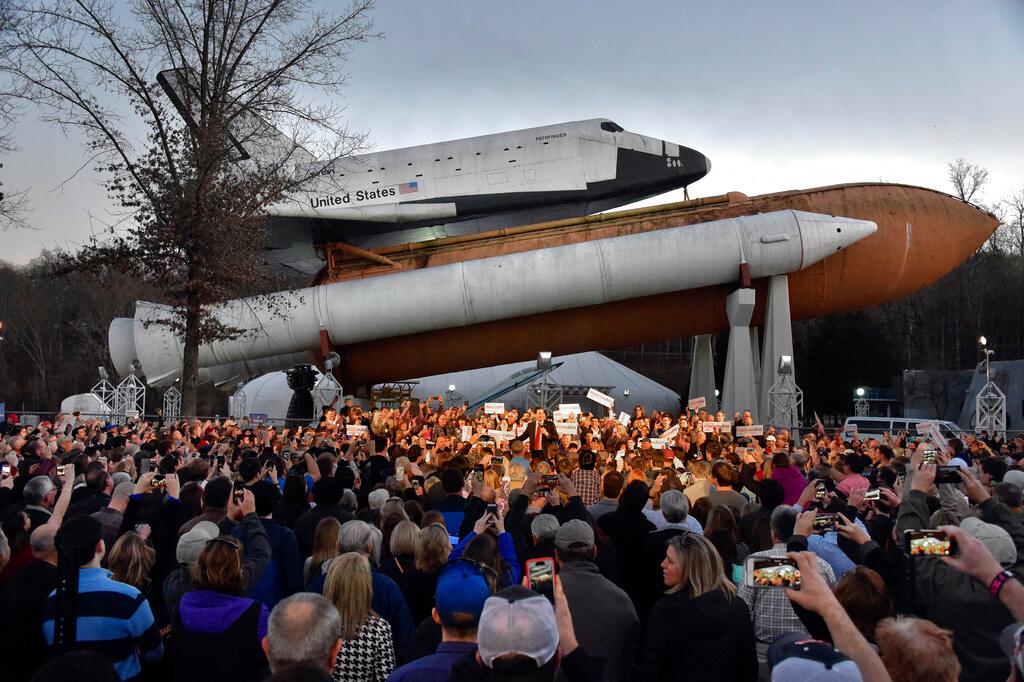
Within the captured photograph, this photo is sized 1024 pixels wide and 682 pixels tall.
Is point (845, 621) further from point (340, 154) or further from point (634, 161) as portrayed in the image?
point (634, 161)

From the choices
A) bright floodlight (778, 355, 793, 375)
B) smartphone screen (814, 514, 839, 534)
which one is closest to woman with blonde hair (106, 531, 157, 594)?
smartphone screen (814, 514, 839, 534)

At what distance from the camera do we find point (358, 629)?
4281 mm

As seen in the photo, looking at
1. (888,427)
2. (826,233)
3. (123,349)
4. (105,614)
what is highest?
(826,233)

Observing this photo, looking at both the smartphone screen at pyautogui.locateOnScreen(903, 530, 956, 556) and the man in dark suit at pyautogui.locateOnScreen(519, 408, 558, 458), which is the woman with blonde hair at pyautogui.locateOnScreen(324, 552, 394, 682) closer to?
the smartphone screen at pyautogui.locateOnScreen(903, 530, 956, 556)

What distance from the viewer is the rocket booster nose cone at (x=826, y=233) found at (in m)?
23.9

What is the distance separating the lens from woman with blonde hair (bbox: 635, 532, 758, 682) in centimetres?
414

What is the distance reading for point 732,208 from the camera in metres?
25.3

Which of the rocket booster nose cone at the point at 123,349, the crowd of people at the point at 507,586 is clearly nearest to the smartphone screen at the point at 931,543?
the crowd of people at the point at 507,586

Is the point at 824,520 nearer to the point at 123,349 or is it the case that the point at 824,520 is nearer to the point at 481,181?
the point at 481,181

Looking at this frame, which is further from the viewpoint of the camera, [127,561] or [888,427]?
[888,427]

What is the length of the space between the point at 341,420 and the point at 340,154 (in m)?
5.85

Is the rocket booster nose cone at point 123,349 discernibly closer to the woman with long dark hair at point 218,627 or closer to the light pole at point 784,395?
the light pole at point 784,395

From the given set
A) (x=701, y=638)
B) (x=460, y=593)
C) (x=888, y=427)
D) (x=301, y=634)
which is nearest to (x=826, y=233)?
(x=888, y=427)

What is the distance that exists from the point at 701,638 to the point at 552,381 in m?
35.6
